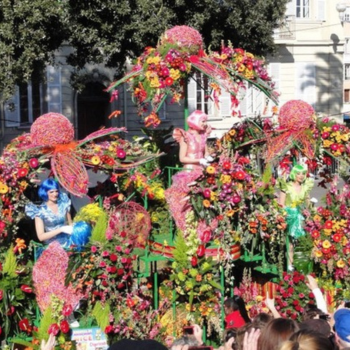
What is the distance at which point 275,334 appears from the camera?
13.5 ft

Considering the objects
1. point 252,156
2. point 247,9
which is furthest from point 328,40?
point 252,156

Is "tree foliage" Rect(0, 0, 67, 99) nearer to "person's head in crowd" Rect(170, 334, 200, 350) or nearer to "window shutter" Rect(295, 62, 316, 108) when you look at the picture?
"person's head in crowd" Rect(170, 334, 200, 350)

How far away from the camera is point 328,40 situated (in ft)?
89.5

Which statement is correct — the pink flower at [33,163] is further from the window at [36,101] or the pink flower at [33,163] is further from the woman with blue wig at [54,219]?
the window at [36,101]

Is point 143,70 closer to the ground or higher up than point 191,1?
closer to the ground

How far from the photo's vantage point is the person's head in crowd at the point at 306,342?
372 cm

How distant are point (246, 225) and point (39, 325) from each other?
224cm

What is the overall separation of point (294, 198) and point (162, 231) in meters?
1.55

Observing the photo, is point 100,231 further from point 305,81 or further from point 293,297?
point 305,81

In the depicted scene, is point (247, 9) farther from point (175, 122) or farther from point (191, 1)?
point (175, 122)

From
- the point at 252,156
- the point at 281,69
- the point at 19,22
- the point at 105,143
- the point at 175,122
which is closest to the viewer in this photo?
the point at 105,143

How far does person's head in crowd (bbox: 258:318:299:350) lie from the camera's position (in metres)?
4.05

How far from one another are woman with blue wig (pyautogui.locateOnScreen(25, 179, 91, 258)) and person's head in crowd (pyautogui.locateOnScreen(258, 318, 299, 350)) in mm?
3408

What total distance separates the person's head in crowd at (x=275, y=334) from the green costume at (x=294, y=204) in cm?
438
